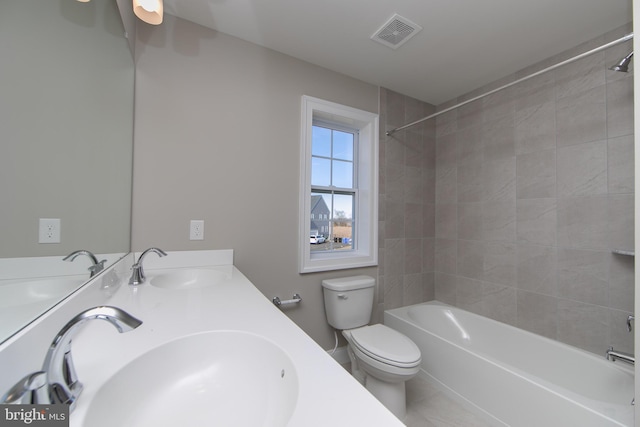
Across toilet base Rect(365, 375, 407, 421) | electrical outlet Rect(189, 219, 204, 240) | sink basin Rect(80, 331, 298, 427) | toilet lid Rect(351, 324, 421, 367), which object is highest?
electrical outlet Rect(189, 219, 204, 240)

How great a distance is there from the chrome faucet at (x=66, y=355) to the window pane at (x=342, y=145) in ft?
6.38

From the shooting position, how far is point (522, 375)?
131 centimetres

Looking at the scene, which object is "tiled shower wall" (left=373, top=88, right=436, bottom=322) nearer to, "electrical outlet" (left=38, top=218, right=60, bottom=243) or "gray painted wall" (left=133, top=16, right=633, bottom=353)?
"gray painted wall" (left=133, top=16, right=633, bottom=353)

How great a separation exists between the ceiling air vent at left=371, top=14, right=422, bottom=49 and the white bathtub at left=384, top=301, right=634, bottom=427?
2.08 meters

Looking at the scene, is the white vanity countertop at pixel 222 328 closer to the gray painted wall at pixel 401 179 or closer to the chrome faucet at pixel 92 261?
the chrome faucet at pixel 92 261

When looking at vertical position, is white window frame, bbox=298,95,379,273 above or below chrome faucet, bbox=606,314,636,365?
above

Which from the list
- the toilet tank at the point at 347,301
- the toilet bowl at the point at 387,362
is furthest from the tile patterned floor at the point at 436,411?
the toilet tank at the point at 347,301

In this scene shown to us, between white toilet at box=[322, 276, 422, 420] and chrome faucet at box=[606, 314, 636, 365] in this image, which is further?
white toilet at box=[322, 276, 422, 420]

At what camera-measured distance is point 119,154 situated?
1.15 meters

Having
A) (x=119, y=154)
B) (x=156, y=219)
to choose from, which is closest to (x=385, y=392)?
(x=156, y=219)

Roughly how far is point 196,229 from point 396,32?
178 centimetres

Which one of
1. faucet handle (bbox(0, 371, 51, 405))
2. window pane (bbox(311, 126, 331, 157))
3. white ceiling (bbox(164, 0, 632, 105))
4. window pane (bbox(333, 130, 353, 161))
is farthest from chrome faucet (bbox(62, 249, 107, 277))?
window pane (bbox(333, 130, 353, 161))

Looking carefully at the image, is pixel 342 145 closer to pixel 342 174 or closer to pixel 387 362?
pixel 342 174

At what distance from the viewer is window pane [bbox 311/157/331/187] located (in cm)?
203
